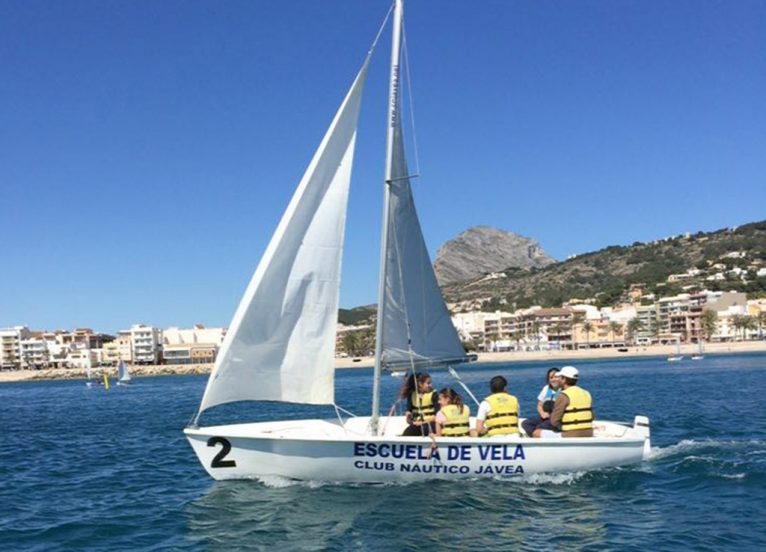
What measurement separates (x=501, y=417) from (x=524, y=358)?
468ft

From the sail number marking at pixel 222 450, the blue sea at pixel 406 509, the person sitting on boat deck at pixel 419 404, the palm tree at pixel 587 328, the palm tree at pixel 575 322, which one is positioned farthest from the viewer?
the palm tree at pixel 575 322

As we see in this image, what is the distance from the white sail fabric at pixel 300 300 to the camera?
50.3 feet

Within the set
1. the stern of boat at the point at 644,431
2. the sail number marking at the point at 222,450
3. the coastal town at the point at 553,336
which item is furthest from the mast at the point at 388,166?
the coastal town at the point at 553,336

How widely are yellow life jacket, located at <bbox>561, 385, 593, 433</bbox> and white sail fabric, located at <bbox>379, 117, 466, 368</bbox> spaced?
2.86 meters

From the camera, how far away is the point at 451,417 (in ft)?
50.4

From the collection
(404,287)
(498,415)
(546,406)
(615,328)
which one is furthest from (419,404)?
(615,328)

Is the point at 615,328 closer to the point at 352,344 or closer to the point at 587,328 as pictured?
the point at 587,328

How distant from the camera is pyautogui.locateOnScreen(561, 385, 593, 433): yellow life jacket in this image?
50.7ft

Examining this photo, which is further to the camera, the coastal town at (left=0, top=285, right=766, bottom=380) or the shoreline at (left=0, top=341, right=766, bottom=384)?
the coastal town at (left=0, top=285, right=766, bottom=380)

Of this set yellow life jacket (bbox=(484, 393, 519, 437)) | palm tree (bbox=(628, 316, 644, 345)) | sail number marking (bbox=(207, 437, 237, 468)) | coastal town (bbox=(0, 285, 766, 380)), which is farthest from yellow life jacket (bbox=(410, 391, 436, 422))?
palm tree (bbox=(628, 316, 644, 345))

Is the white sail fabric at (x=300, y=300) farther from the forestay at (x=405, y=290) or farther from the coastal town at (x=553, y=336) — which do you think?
the coastal town at (x=553, y=336)

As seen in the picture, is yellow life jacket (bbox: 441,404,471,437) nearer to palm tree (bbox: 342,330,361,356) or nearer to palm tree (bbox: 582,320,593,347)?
palm tree (bbox: 582,320,593,347)

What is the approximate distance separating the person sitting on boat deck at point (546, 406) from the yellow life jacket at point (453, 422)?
194cm

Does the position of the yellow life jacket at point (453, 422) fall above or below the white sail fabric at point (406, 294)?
below
